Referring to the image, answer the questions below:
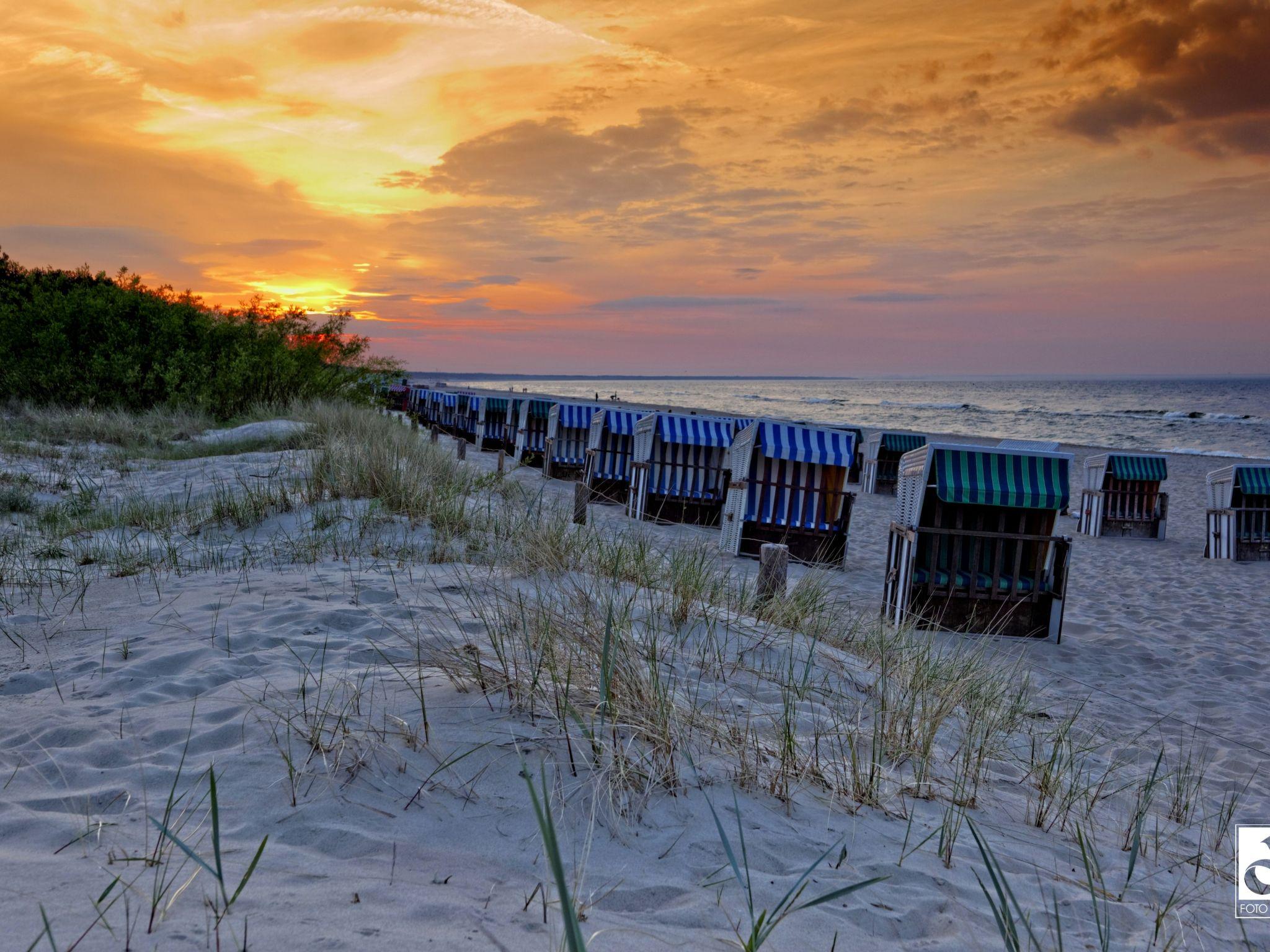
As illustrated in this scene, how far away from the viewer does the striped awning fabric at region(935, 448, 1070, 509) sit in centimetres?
Answer: 615

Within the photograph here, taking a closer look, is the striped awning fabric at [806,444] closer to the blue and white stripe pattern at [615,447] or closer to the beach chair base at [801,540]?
the beach chair base at [801,540]

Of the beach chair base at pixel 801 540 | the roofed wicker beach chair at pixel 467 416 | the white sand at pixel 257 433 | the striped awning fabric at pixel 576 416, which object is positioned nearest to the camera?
the beach chair base at pixel 801 540

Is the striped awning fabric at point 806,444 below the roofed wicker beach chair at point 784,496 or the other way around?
the other way around

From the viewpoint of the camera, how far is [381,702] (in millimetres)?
2711

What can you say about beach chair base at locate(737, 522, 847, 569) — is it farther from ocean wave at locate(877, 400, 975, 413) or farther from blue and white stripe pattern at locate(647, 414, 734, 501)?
ocean wave at locate(877, 400, 975, 413)

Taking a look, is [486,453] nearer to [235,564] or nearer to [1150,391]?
[235,564]

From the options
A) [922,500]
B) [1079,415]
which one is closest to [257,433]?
[922,500]

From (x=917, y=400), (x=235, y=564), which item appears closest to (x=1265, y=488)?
(x=235, y=564)

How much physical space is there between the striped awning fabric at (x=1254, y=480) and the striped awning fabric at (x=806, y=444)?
714 cm

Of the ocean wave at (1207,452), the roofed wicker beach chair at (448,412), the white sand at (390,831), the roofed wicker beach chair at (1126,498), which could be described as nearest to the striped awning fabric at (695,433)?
the roofed wicker beach chair at (1126,498)

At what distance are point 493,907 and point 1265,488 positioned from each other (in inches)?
538

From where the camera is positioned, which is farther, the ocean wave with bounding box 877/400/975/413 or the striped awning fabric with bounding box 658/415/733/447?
the ocean wave with bounding box 877/400/975/413

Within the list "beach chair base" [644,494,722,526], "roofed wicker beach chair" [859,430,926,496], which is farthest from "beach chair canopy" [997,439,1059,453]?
"roofed wicker beach chair" [859,430,926,496]

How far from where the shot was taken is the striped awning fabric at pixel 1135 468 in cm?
1302
